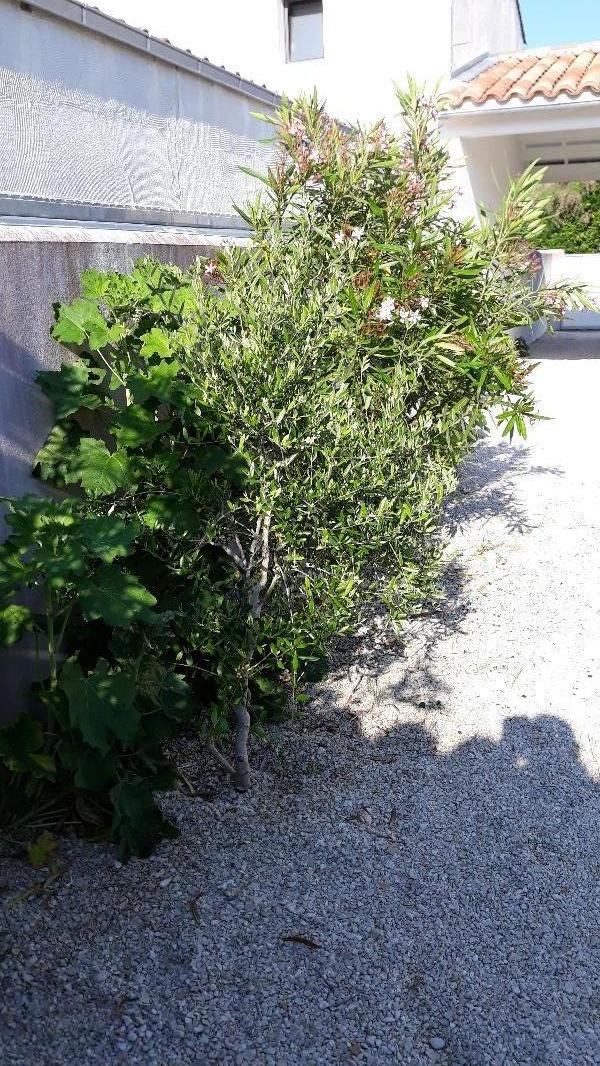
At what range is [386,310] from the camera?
3.75 metres

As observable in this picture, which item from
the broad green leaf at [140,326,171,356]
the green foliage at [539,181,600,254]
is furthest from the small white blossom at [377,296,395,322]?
the green foliage at [539,181,600,254]

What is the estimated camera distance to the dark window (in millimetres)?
13195

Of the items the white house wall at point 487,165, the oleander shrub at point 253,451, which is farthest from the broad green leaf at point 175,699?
the white house wall at point 487,165

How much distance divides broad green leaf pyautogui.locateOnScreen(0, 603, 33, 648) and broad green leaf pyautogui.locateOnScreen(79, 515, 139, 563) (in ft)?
0.93

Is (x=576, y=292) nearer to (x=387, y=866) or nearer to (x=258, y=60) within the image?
(x=387, y=866)

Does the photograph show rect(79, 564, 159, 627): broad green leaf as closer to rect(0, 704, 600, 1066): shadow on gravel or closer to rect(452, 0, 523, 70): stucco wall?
rect(0, 704, 600, 1066): shadow on gravel

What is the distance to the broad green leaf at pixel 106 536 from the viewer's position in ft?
8.83

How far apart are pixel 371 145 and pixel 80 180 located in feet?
4.75

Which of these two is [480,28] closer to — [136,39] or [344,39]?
[344,39]

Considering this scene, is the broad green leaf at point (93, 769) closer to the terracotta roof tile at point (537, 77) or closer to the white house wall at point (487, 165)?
the terracotta roof tile at point (537, 77)

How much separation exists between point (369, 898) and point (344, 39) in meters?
12.2

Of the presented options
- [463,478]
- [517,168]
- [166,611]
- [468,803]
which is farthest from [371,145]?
[517,168]

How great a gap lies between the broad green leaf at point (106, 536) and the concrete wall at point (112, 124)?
6.00 ft

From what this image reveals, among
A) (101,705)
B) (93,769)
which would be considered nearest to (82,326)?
(101,705)
